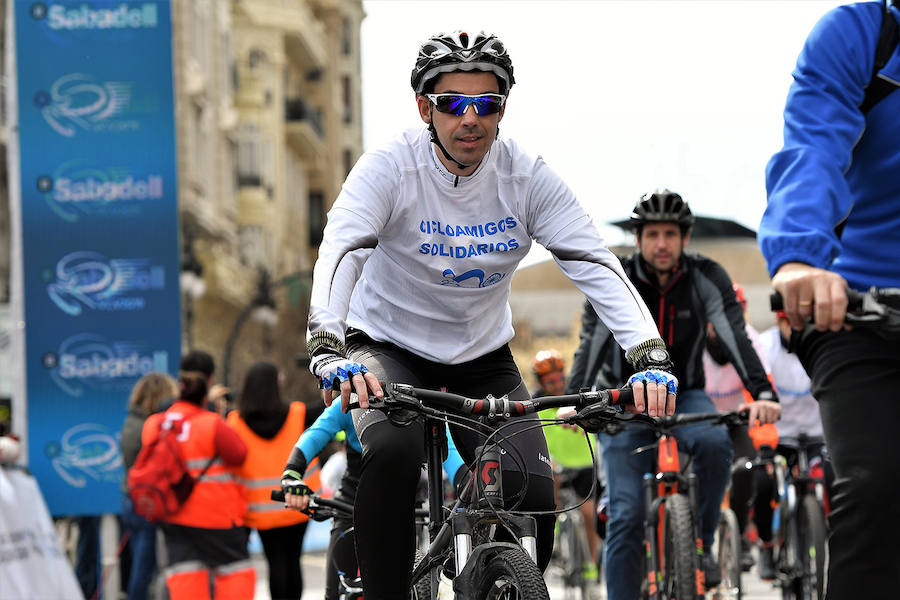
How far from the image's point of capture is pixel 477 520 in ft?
16.7

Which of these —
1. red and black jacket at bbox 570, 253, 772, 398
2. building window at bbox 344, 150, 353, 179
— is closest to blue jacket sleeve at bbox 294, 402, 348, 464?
red and black jacket at bbox 570, 253, 772, 398

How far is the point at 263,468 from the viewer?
37.6ft

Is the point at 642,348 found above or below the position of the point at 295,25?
below

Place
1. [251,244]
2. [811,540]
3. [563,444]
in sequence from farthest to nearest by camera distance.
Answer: [251,244]
[563,444]
[811,540]

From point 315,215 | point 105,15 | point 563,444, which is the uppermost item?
point 315,215

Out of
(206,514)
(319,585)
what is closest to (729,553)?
(206,514)

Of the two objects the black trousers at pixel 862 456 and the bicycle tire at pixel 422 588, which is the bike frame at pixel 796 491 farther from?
the black trousers at pixel 862 456

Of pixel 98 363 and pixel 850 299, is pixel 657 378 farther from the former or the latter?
pixel 98 363

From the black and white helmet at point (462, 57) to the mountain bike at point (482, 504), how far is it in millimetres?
1037

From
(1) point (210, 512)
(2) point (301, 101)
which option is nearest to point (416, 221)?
(1) point (210, 512)

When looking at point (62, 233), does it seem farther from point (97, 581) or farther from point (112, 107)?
point (97, 581)

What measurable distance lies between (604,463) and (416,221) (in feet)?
10.6

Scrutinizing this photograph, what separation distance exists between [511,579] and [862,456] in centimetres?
144

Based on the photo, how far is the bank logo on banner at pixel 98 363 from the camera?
14.6 m
